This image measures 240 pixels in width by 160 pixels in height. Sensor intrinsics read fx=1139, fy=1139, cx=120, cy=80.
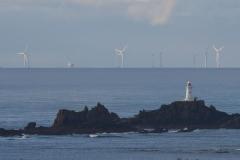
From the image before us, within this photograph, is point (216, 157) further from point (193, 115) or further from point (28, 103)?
point (28, 103)

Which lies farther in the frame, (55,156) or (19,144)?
(19,144)

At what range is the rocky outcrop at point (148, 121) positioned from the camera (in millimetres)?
103562

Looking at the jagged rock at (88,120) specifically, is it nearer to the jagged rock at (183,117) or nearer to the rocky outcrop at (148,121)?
the rocky outcrop at (148,121)

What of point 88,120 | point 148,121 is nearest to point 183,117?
point 148,121

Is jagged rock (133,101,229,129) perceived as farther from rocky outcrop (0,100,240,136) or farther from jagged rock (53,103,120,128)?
jagged rock (53,103,120,128)

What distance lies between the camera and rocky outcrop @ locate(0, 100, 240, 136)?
10356 centimetres

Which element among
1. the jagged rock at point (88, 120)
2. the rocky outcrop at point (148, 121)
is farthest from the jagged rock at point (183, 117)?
the jagged rock at point (88, 120)

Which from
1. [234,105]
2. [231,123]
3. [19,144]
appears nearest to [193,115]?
[231,123]

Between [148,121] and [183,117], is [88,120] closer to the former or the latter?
[148,121]

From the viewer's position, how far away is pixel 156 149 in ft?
299

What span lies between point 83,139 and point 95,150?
835 cm

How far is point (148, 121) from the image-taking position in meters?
108

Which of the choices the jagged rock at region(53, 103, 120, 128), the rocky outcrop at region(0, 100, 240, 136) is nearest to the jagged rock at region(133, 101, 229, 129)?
the rocky outcrop at region(0, 100, 240, 136)

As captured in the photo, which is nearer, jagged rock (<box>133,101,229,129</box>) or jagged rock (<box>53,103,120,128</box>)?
jagged rock (<box>53,103,120,128</box>)
